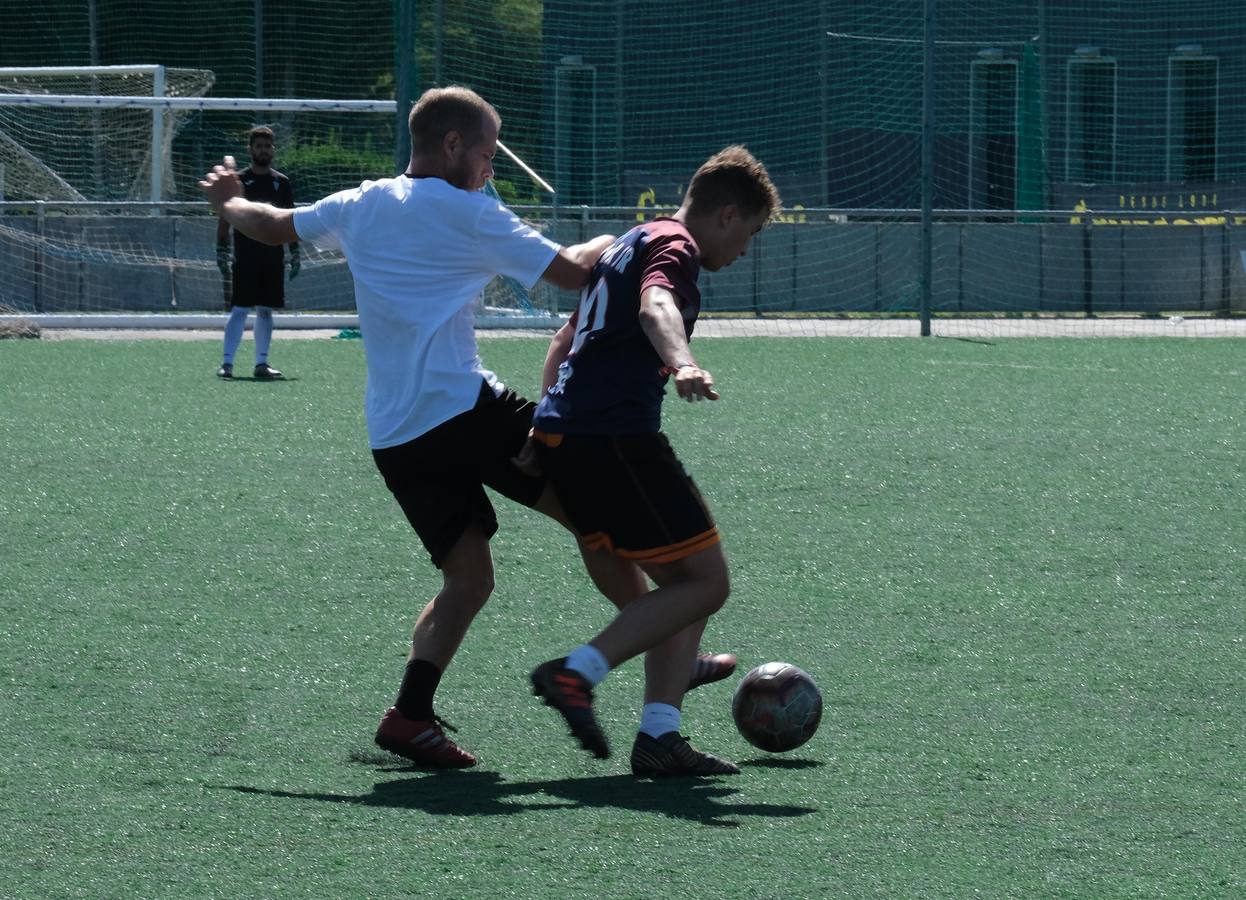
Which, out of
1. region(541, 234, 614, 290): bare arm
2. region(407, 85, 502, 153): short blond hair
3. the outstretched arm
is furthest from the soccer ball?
the outstretched arm

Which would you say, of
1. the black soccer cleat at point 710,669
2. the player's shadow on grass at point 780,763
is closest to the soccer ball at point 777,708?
the player's shadow on grass at point 780,763

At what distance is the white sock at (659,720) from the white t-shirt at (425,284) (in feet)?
2.63

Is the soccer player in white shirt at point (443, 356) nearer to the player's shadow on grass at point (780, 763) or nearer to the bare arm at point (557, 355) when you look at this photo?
the bare arm at point (557, 355)

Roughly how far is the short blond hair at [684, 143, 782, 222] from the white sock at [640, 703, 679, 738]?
1.10m

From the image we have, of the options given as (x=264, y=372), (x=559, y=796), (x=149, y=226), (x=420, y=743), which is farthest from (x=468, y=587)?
(x=149, y=226)

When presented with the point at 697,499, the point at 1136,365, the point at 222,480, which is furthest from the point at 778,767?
the point at 1136,365

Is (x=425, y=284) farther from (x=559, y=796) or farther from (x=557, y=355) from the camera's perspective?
(x=559, y=796)

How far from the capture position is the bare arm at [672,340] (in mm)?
3590

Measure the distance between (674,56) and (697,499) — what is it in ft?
78.7

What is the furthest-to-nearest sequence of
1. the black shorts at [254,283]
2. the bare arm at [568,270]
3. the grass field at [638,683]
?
the black shorts at [254,283] < the bare arm at [568,270] < the grass field at [638,683]

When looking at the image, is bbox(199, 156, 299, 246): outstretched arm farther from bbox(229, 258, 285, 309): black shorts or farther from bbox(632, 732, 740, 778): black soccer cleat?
bbox(229, 258, 285, 309): black shorts

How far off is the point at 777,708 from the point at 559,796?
578 mm

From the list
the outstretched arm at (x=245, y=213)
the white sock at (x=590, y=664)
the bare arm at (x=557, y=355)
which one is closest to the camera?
the white sock at (x=590, y=664)

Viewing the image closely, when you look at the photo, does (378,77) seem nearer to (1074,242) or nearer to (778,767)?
(1074,242)
